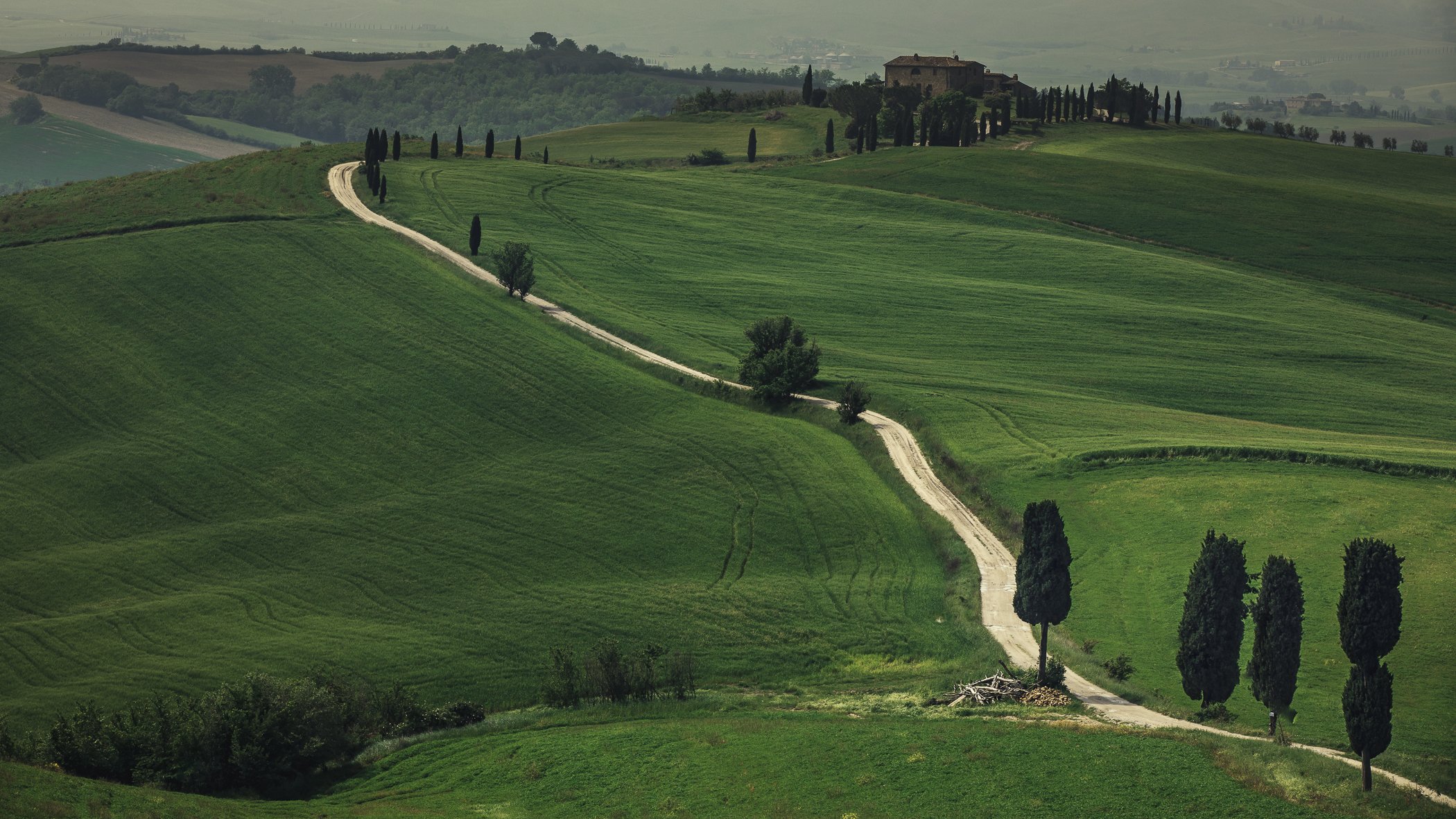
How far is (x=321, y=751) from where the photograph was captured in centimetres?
4772

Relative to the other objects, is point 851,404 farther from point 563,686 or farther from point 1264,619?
point 1264,619

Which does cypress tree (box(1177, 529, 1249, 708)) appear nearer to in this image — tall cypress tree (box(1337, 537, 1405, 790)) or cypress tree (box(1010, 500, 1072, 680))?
cypress tree (box(1010, 500, 1072, 680))

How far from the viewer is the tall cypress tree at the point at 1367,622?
40.8 meters

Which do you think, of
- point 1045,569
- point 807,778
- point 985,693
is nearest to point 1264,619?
point 1045,569

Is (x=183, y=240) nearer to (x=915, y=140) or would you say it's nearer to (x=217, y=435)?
(x=217, y=435)

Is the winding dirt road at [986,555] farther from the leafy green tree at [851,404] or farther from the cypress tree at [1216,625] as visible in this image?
the cypress tree at [1216,625]

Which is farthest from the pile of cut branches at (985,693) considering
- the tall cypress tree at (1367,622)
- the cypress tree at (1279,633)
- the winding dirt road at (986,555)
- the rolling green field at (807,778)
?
the tall cypress tree at (1367,622)

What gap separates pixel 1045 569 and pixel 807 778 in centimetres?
1525

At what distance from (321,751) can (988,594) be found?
31769mm

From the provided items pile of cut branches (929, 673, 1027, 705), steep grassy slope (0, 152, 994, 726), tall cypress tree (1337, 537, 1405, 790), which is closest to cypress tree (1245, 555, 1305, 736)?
tall cypress tree (1337, 537, 1405, 790)

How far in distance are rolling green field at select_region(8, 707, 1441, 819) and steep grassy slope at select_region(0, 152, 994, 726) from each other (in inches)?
317

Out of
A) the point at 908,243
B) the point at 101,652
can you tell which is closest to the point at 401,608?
the point at 101,652

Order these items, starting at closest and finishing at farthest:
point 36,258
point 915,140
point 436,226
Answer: point 36,258 → point 436,226 → point 915,140

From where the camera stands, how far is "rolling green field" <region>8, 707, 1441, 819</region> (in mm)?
39844
